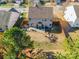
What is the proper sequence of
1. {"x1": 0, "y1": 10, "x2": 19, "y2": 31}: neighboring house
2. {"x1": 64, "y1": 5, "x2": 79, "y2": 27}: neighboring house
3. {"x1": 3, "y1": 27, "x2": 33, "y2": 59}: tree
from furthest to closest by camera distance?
{"x1": 64, "y1": 5, "x2": 79, "y2": 27}: neighboring house → {"x1": 0, "y1": 10, "x2": 19, "y2": 31}: neighboring house → {"x1": 3, "y1": 27, "x2": 33, "y2": 59}: tree

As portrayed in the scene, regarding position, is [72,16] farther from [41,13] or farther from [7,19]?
[7,19]

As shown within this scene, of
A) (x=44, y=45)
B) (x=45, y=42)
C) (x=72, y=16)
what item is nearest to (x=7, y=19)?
(x=45, y=42)

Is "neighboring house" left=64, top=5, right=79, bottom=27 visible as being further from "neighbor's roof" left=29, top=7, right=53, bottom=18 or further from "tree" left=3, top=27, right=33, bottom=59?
"tree" left=3, top=27, right=33, bottom=59

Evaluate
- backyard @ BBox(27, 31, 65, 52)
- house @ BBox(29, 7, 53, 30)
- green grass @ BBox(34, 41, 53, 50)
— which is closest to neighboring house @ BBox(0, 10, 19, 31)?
house @ BBox(29, 7, 53, 30)

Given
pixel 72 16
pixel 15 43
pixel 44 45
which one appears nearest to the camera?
pixel 15 43

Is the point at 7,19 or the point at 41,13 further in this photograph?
the point at 41,13

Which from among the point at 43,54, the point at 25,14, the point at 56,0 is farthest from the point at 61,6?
the point at 43,54

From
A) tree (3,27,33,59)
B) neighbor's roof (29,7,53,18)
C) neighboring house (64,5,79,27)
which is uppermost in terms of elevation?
tree (3,27,33,59)
